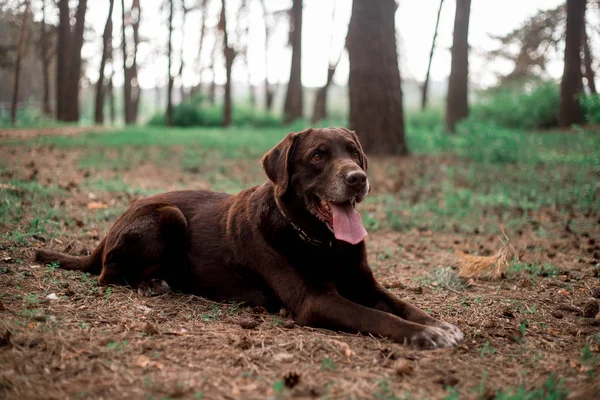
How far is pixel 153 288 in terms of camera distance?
182 inches

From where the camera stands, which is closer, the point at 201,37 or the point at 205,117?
the point at 205,117

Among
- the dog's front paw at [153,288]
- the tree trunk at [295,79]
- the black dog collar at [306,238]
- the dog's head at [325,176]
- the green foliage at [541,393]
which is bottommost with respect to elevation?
the dog's front paw at [153,288]

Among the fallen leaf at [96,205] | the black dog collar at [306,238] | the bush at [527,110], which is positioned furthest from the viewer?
the bush at [527,110]

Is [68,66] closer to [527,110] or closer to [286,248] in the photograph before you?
[527,110]

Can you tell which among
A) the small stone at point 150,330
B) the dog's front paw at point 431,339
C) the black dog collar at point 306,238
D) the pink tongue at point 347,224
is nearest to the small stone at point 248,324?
the small stone at point 150,330

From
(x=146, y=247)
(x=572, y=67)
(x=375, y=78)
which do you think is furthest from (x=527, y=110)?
(x=146, y=247)

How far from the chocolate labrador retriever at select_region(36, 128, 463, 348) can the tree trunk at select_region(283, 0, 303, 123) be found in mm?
19905

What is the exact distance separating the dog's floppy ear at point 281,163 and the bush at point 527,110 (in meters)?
15.6

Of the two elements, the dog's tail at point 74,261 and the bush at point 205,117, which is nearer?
the dog's tail at point 74,261

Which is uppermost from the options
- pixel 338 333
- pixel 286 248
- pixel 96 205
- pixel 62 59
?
pixel 62 59

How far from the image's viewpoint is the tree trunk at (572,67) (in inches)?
623

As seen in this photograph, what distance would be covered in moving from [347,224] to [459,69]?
51.7 feet

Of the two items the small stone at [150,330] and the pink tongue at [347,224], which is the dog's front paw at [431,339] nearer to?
the pink tongue at [347,224]

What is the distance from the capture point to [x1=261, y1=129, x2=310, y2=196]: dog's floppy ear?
4207mm
